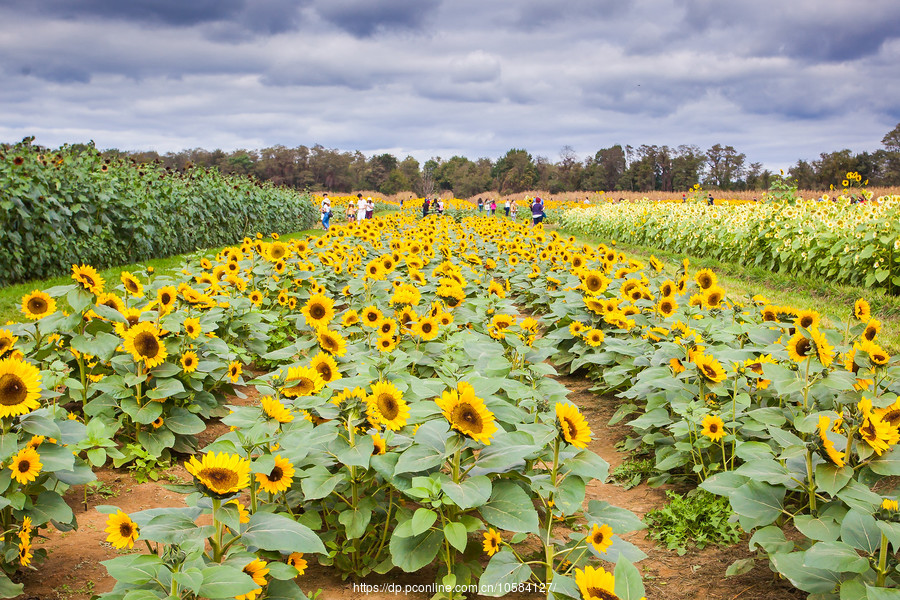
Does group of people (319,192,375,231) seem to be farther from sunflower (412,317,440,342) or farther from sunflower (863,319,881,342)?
sunflower (863,319,881,342)

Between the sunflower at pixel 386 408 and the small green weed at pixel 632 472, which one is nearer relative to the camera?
the sunflower at pixel 386 408

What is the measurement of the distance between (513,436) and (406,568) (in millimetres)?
570

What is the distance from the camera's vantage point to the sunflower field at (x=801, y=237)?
7414 millimetres

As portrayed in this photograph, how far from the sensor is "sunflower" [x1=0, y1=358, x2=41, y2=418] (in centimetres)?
186

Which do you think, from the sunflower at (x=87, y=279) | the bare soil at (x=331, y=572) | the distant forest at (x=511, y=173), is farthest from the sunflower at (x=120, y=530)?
the distant forest at (x=511, y=173)

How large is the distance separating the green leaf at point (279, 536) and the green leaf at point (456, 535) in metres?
0.41

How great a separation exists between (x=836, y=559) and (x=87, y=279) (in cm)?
318

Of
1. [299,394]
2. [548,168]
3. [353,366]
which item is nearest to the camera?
[299,394]

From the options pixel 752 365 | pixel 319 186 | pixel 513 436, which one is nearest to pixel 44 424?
pixel 513 436

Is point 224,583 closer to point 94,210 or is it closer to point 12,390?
point 12,390

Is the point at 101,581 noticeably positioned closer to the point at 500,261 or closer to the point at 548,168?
the point at 500,261

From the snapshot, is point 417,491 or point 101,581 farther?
point 101,581

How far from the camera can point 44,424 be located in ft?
6.56

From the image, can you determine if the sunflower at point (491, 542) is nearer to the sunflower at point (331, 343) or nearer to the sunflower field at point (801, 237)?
the sunflower at point (331, 343)
